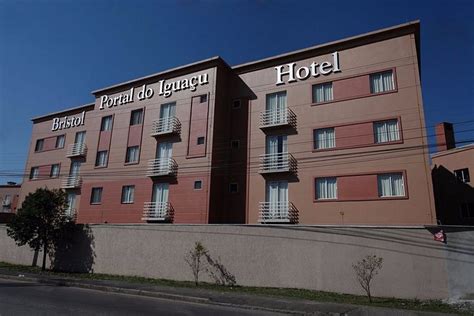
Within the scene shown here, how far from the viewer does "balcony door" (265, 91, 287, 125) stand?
82.0ft

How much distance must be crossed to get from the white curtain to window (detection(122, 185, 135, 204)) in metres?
14.4

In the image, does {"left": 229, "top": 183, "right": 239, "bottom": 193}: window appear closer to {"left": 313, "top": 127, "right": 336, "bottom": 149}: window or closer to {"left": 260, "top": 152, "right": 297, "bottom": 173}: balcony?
{"left": 260, "top": 152, "right": 297, "bottom": 173}: balcony

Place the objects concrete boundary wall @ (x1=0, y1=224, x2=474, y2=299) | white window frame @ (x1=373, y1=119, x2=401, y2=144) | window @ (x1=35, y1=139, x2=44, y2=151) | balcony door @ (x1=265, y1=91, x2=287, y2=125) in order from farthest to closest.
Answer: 1. window @ (x1=35, y1=139, x2=44, y2=151)
2. balcony door @ (x1=265, y1=91, x2=287, y2=125)
3. white window frame @ (x1=373, y1=119, x2=401, y2=144)
4. concrete boundary wall @ (x1=0, y1=224, x2=474, y2=299)

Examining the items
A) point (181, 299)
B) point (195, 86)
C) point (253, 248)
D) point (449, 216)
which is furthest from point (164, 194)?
point (449, 216)

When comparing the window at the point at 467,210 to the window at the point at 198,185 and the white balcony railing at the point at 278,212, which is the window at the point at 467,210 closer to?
the white balcony railing at the point at 278,212

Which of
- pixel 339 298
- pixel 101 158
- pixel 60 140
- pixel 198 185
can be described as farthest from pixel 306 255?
pixel 60 140

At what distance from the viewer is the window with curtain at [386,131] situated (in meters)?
21.3

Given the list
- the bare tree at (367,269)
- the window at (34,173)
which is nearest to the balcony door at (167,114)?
the bare tree at (367,269)

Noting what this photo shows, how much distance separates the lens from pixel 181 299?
14.4 meters

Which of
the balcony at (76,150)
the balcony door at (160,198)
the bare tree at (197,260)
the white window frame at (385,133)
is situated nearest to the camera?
the bare tree at (197,260)

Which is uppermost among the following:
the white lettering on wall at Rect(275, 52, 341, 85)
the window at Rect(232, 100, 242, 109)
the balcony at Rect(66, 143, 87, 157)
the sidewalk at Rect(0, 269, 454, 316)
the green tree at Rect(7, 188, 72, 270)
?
the white lettering on wall at Rect(275, 52, 341, 85)

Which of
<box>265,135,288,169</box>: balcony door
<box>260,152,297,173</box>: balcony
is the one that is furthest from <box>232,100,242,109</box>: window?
<box>260,152,297,173</box>: balcony

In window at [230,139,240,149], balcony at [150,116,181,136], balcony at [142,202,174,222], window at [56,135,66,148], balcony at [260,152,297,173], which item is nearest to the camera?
balcony at [260,152,297,173]

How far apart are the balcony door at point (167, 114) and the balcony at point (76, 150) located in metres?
9.09
